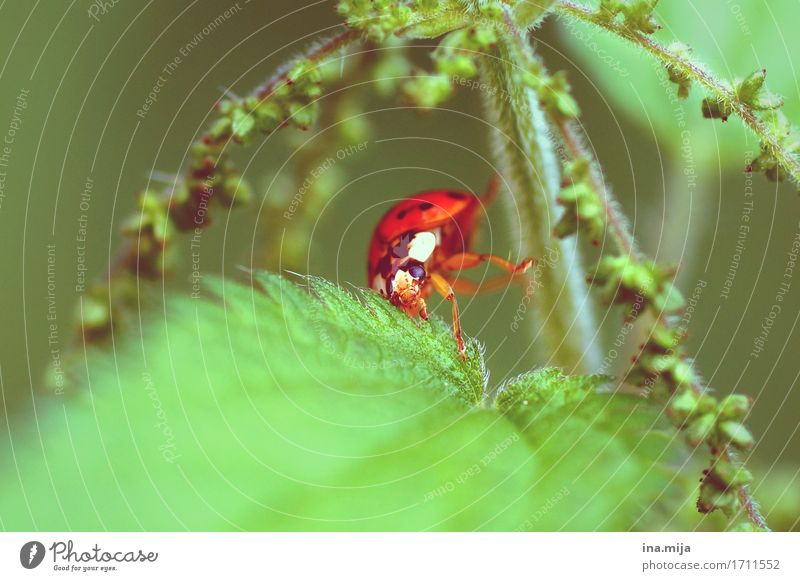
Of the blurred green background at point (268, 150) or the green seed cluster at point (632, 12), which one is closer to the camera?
the green seed cluster at point (632, 12)

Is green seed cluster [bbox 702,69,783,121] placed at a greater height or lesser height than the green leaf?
greater

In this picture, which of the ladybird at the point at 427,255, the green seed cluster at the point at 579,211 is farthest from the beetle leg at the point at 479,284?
the green seed cluster at the point at 579,211

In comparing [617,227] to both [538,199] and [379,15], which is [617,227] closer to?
[538,199]

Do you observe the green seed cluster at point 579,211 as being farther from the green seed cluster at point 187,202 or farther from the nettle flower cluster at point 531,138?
the green seed cluster at point 187,202

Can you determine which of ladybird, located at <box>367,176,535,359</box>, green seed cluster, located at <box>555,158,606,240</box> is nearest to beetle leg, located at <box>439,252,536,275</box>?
ladybird, located at <box>367,176,535,359</box>

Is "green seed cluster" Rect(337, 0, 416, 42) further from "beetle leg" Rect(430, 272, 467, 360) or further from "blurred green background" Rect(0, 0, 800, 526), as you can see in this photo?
"beetle leg" Rect(430, 272, 467, 360)

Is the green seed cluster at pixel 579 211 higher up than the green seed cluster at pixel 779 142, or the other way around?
the green seed cluster at pixel 779 142
